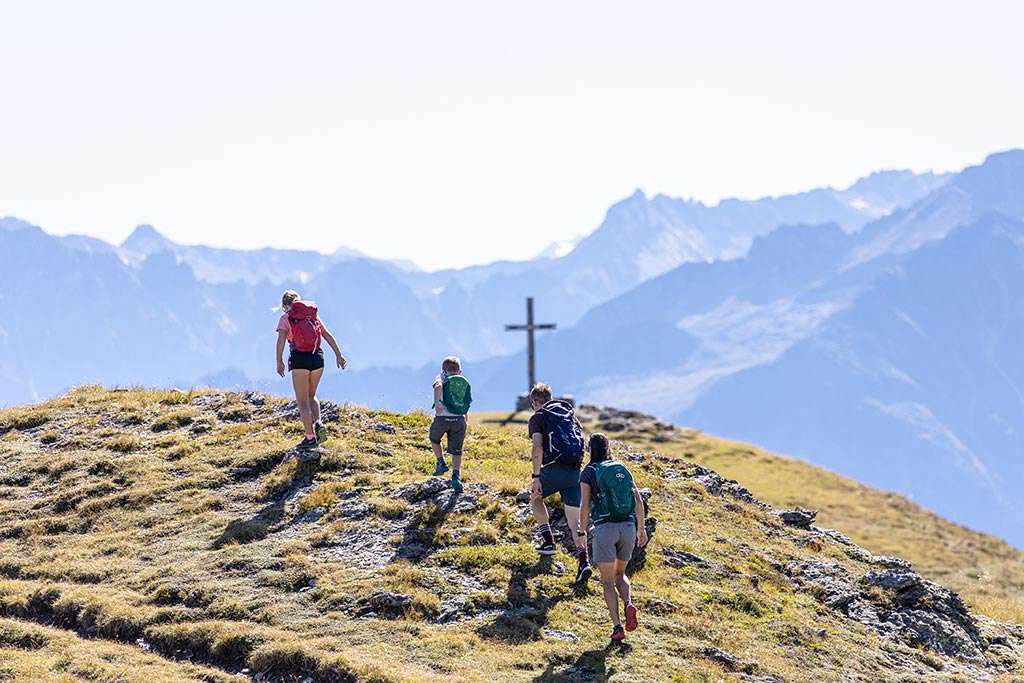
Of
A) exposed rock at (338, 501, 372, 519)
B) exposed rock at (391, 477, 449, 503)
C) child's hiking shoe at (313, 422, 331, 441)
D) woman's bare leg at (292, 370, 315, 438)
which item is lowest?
exposed rock at (338, 501, 372, 519)

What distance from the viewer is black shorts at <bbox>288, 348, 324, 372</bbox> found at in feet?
77.1

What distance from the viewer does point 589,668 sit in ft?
50.2

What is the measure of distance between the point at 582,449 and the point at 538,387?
1.35 meters

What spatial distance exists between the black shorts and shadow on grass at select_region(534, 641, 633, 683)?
1025cm

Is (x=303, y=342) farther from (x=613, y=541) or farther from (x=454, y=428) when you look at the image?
(x=613, y=541)

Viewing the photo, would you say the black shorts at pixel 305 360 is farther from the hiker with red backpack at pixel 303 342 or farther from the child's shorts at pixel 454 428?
the child's shorts at pixel 454 428

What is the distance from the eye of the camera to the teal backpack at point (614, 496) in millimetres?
16344

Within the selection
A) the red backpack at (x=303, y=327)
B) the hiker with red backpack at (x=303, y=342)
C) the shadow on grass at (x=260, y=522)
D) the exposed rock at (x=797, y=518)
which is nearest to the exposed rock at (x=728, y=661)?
the shadow on grass at (x=260, y=522)

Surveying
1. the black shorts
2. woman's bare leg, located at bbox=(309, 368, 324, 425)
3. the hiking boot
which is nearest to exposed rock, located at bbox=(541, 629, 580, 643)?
the hiking boot

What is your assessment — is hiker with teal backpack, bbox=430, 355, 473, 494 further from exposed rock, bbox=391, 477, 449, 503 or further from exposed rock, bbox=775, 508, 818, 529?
exposed rock, bbox=775, 508, 818, 529

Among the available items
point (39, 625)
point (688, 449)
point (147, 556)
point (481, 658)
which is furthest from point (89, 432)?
point (688, 449)

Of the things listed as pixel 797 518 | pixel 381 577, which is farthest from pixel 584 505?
pixel 797 518

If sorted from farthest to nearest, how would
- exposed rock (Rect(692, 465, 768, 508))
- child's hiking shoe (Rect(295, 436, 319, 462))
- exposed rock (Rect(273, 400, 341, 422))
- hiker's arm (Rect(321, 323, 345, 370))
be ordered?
exposed rock (Rect(273, 400, 341, 422)) < exposed rock (Rect(692, 465, 768, 508)) < child's hiking shoe (Rect(295, 436, 319, 462)) < hiker's arm (Rect(321, 323, 345, 370))

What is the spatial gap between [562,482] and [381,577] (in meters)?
3.50
